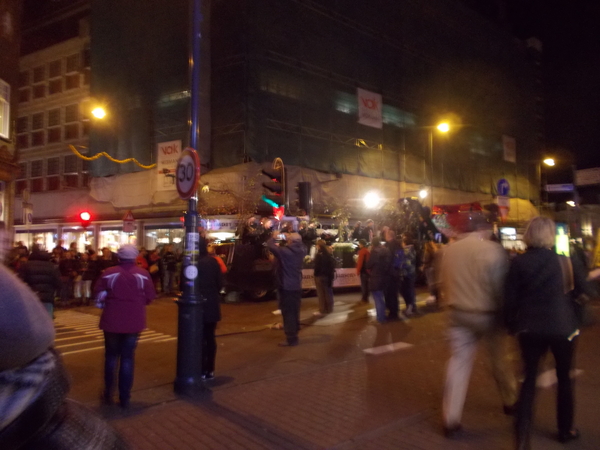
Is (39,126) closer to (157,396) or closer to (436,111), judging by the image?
(436,111)

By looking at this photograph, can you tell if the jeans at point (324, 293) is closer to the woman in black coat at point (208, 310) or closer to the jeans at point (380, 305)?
the jeans at point (380, 305)

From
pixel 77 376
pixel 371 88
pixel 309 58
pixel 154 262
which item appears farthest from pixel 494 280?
pixel 371 88

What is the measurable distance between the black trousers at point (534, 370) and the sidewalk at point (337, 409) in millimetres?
538

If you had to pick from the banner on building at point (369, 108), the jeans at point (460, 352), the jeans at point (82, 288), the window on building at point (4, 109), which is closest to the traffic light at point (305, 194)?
the jeans at point (460, 352)

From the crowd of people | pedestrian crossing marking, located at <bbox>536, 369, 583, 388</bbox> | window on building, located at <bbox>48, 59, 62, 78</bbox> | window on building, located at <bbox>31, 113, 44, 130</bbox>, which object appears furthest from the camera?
window on building, located at <bbox>31, 113, 44, 130</bbox>

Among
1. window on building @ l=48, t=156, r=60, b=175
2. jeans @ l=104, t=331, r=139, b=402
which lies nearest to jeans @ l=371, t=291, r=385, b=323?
jeans @ l=104, t=331, r=139, b=402

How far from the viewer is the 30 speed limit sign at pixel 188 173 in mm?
5910

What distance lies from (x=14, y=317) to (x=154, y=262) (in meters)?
16.1

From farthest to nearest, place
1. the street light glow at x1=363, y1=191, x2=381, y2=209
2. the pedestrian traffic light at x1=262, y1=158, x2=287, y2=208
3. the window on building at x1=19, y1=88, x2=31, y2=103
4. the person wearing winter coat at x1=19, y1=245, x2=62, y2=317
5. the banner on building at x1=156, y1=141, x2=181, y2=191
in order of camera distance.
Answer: the window on building at x1=19, y1=88, x2=31, y2=103 → the street light glow at x1=363, y1=191, x2=381, y2=209 → the banner on building at x1=156, y1=141, x2=181, y2=191 → the pedestrian traffic light at x1=262, y1=158, x2=287, y2=208 → the person wearing winter coat at x1=19, y1=245, x2=62, y2=317

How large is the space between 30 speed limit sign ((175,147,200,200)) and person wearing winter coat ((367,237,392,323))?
535 cm

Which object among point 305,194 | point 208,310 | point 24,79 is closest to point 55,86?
point 24,79

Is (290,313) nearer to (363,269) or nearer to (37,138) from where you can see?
(363,269)

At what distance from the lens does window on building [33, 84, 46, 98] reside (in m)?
27.6

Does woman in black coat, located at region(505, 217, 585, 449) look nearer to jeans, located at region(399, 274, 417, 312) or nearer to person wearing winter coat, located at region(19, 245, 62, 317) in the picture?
person wearing winter coat, located at region(19, 245, 62, 317)
